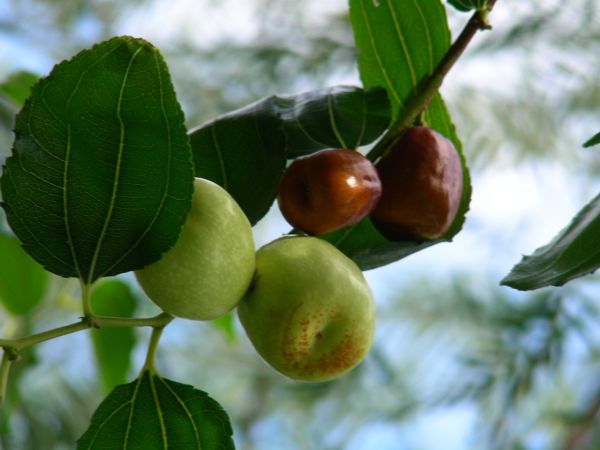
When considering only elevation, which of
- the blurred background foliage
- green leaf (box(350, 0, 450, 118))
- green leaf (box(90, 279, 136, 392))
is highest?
green leaf (box(350, 0, 450, 118))

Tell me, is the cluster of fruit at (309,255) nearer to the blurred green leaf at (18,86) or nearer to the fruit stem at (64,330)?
the fruit stem at (64,330)

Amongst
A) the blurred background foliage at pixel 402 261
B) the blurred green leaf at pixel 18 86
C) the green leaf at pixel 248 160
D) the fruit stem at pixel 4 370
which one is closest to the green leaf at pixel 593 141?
the green leaf at pixel 248 160

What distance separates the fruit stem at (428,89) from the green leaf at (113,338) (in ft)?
1.26

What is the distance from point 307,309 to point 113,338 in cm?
43

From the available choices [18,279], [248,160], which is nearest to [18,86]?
[18,279]

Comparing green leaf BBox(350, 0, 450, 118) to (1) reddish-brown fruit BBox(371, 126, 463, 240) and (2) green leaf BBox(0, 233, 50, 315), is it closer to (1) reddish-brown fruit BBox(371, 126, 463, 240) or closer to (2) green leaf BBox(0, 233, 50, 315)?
(1) reddish-brown fruit BBox(371, 126, 463, 240)

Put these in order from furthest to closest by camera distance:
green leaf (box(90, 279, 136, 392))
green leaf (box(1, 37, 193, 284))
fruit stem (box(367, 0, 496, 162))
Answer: green leaf (box(90, 279, 136, 392))
fruit stem (box(367, 0, 496, 162))
green leaf (box(1, 37, 193, 284))

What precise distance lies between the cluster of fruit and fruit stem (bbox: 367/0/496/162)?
0.7 inches

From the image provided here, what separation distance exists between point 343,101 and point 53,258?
161mm

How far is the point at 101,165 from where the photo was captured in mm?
364

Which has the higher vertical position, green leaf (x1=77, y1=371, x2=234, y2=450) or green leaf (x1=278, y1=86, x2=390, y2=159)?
green leaf (x1=278, y1=86, x2=390, y2=159)

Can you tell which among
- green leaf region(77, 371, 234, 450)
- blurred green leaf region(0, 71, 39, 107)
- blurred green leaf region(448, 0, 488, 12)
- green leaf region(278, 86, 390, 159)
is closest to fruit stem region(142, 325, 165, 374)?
green leaf region(77, 371, 234, 450)

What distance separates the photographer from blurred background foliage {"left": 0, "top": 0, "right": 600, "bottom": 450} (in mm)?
1985

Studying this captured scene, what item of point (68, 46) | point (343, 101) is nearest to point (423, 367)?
point (68, 46)
